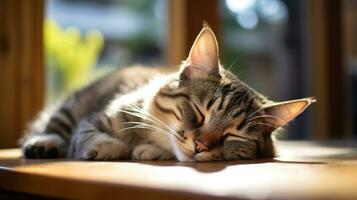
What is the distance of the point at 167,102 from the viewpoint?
1.34 metres

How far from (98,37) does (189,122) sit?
4.08ft

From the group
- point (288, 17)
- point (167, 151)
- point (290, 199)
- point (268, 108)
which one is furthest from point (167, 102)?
point (288, 17)

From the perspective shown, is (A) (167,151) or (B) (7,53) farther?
(B) (7,53)

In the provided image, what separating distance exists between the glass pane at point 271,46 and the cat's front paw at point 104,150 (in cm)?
124

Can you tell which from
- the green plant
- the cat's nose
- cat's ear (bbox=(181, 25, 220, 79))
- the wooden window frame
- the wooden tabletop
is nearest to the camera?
the wooden tabletop

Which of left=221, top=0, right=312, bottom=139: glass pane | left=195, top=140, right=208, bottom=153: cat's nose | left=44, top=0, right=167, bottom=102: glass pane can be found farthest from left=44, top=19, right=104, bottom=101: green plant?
left=195, top=140, right=208, bottom=153: cat's nose

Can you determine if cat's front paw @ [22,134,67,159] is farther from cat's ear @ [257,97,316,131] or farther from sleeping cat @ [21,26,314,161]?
cat's ear @ [257,97,316,131]

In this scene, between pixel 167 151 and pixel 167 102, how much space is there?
0.44 ft

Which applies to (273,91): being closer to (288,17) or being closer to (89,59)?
(288,17)

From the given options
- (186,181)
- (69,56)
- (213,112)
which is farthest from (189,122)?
(69,56)

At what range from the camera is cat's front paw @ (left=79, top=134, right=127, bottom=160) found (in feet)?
4.10

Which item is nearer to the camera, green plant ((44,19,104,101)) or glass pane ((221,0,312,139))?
green plant ((44,19,104,101))

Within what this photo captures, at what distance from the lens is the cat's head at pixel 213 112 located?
3.94 feet

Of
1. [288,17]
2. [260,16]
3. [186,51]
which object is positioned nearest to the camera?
[186,51]
